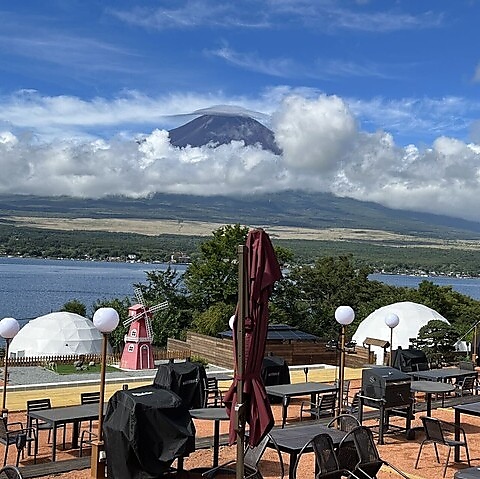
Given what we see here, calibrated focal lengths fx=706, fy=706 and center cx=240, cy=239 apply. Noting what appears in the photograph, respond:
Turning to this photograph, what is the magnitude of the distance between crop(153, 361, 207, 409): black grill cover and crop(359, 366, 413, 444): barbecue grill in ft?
8.60

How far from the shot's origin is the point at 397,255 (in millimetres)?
126250

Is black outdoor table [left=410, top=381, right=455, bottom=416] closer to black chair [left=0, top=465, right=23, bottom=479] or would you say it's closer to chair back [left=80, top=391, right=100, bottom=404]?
chair back [left=80, top=391, right=100, bottom=404]

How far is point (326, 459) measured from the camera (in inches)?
278

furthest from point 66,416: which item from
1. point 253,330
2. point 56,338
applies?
point 56,338

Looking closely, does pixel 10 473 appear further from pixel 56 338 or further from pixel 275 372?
pixel 56 338

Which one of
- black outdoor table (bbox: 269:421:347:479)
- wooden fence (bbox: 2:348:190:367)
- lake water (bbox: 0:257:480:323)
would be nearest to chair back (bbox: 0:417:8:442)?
black outdoor table (bbox: 269:421:347:479)

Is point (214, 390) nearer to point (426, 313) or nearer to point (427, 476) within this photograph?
point (427, 476)

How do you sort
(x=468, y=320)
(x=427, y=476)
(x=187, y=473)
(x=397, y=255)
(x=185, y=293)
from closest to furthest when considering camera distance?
(x=187, y=473)
(x=427, y=476)
(x=468, y=320)
(x=185, y=293)
(x=397, y=255)

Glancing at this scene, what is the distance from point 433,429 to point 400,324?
17077 millimetres

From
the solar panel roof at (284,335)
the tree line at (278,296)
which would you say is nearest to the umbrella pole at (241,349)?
the solar panel roof at (284,335)

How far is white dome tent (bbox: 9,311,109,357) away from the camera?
81.8ft

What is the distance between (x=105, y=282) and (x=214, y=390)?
9353cm

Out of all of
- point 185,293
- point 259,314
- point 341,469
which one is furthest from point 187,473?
point 185,293

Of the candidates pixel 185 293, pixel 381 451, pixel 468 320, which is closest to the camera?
pixel 381 451
